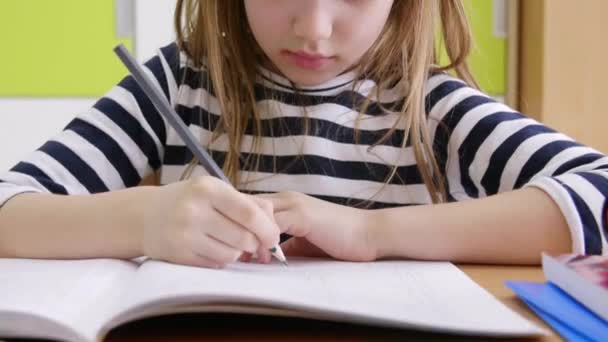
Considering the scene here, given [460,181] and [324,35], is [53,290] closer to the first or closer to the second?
[324,35]

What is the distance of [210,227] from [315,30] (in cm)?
31

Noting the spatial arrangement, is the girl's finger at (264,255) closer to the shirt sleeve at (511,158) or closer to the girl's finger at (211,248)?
the girl's finger at (211,248)

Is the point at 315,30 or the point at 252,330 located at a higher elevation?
the point at 315,30

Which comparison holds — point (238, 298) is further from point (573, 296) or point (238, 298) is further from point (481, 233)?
point (481, 233)

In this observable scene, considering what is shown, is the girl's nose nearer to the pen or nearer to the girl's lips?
the girl's lips

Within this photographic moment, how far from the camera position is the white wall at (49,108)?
1.69 meters

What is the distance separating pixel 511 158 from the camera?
0.85m

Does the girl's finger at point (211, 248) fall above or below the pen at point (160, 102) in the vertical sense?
below

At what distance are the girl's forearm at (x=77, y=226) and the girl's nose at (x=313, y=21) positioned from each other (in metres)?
0.26

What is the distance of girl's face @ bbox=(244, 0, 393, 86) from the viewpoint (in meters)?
0.83

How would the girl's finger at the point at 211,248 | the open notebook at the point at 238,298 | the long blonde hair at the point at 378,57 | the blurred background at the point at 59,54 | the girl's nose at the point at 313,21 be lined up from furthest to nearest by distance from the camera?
the blurred background at the point at 59,54, the long blonde hair at the point at 378,57, the girl's nose at the point at 313,21, the girl's finger at the point at 211,248, the open notebook at the point at 238,298

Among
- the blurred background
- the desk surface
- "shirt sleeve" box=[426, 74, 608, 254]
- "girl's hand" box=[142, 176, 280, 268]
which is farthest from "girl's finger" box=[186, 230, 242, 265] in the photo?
the blurred background

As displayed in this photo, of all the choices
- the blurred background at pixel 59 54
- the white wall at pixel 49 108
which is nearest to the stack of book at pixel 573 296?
the blurred background at pixel 59 54

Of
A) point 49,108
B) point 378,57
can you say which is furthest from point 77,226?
point 49,108
